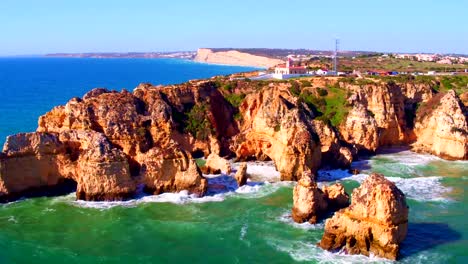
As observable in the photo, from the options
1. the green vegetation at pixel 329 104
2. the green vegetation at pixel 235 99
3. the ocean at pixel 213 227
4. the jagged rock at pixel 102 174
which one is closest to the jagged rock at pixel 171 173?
the ocean at pixel 213 227

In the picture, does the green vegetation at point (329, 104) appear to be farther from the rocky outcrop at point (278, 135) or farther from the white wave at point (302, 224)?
the white wave at point (302, 224)

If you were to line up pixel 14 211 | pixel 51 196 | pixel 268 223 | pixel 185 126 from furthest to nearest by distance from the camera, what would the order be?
pixel 185 126 → pixel 51 196 → pixel 14 211 → pixel 268 223

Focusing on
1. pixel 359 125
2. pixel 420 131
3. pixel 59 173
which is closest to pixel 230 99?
pixel 359 125

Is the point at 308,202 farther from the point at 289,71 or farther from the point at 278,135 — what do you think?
Answer: the point at 289,71

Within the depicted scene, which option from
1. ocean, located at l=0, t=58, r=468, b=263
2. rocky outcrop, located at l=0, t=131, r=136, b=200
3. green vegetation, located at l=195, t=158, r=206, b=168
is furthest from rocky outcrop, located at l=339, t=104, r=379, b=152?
rocky outcrop, located at l=0, t=131, r=136, b=200

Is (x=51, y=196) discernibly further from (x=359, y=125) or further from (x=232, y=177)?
(x=359, y=125)

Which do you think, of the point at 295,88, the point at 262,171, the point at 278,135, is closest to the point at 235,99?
the point at 295,88

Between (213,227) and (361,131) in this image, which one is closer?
(213,227)
